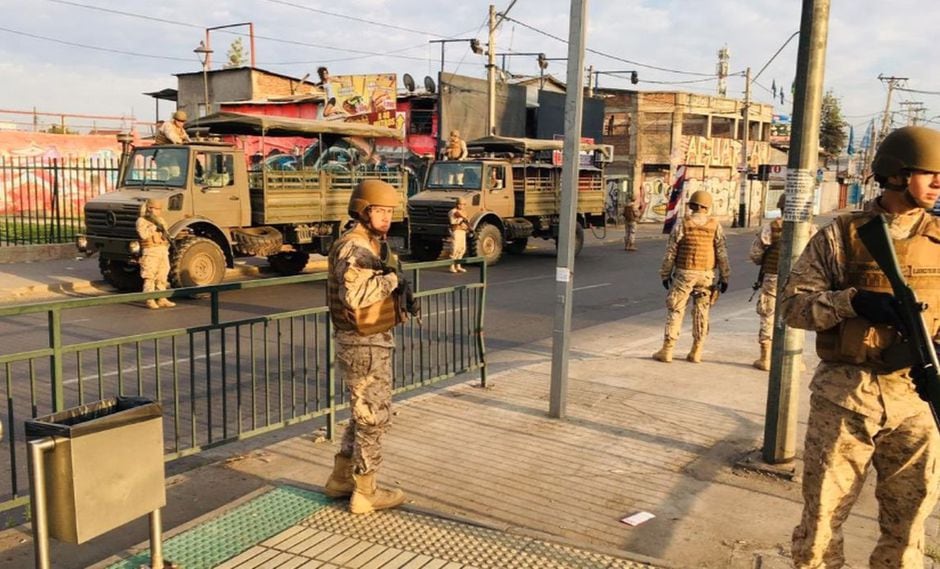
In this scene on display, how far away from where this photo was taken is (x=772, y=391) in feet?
15.4

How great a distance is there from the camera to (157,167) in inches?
489

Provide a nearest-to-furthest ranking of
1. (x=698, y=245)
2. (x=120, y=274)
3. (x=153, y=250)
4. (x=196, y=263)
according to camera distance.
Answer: (x=698, y=245) → (x=153, y=250) → (x=196, y=263) → (x=120, y=274)

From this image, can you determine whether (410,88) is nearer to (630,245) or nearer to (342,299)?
(630,245)

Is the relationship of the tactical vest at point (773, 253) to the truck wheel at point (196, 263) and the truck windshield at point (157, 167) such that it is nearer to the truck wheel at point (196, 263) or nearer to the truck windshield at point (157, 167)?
the truck wheel at point (196, 263)

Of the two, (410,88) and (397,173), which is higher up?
(410,88)

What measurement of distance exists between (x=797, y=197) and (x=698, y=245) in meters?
3.13

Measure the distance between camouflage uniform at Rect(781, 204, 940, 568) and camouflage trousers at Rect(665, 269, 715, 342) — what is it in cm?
468

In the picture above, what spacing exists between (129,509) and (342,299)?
130 centimetres

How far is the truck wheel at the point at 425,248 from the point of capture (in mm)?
17223

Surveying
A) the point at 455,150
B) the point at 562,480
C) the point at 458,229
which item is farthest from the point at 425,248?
the point at 562,480

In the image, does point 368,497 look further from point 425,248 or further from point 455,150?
point 455,150

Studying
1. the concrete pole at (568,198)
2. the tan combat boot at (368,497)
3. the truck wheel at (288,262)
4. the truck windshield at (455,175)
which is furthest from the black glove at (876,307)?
the truck windshield at (455,175)

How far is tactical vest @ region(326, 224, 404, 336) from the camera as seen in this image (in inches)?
148

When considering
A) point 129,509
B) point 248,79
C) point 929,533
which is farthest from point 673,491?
point 248,79
